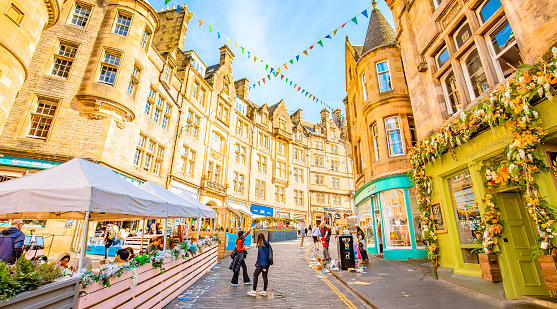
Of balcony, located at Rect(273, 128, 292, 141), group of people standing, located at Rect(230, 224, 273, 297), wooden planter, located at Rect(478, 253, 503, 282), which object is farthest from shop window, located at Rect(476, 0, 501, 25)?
balcony, located at Rect(273, 128, 292, 141)

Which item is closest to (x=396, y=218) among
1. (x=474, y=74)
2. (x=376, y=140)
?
(x=376, y=140)

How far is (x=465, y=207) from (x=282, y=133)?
29.7 meters

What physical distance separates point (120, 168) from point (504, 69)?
1702 centimetres

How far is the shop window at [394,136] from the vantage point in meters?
12.5

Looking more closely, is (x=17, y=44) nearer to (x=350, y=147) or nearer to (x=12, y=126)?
(x=12, y=126)

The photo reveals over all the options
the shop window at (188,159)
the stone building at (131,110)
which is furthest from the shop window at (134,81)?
the shop window at (188,159)

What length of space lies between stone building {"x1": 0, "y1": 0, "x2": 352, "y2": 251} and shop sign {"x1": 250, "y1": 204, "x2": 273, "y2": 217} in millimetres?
217

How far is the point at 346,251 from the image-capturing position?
10234 mm

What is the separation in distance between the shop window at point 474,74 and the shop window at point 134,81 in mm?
17085

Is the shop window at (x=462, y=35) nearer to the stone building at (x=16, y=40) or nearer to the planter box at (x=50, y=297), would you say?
the planter box at (x=50, y=297)

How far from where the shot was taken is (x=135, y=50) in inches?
616

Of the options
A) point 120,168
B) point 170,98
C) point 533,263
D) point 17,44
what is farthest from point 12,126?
point 533,263

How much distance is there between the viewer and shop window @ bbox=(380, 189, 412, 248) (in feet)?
37.7

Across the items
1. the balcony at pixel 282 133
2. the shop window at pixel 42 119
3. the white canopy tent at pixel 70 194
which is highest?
the balcony at pixel 282 133
